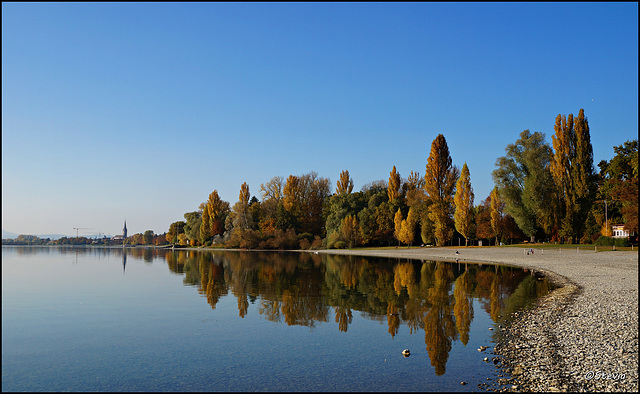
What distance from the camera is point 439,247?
68.6 m

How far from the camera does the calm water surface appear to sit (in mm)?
9406

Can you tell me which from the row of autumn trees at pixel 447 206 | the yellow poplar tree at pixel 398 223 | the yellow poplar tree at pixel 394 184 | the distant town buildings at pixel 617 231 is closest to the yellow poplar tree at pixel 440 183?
the row of autumn trees at pixel 447 206

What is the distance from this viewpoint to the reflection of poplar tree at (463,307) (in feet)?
46.0

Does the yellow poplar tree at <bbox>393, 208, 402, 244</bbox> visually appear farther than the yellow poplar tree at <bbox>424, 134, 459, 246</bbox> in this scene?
Yes

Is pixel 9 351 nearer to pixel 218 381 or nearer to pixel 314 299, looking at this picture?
pixel 218 381

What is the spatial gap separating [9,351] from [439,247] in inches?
2522

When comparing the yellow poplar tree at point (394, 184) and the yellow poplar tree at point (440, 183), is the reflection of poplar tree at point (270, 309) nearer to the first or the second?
the yellow poplar tree at point (440, 183)

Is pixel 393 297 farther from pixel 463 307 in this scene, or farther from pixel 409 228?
pixel 409 228

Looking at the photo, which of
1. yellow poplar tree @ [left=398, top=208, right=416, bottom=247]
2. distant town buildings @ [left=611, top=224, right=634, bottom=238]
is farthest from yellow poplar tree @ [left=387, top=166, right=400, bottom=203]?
distant town buildings @ [left=611, top=224, right=634, bottom=238]

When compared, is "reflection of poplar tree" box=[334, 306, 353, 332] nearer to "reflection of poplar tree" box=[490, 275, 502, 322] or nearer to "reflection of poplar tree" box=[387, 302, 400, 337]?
"reflection of poplar tree" box=[387, 302, 400, 337]

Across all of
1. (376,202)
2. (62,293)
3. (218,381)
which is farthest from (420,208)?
(218,381)

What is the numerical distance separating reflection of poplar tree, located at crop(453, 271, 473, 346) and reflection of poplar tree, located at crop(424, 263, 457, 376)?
0.87 feet

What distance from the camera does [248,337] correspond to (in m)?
13.3

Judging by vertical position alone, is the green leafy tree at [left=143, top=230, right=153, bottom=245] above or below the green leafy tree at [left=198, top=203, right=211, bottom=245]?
below
